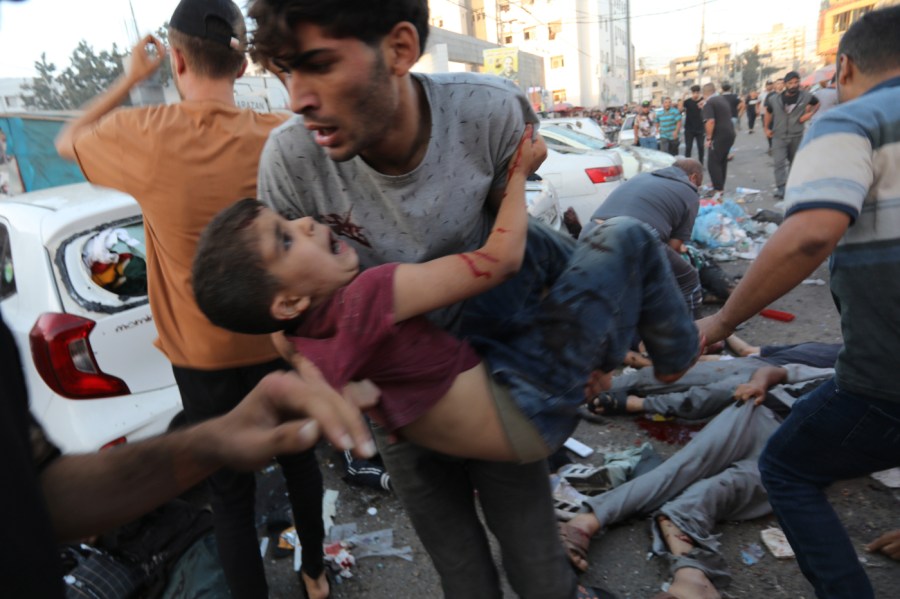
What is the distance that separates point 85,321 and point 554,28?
60051mm

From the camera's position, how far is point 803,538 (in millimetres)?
1879

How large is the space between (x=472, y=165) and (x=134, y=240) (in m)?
2.18

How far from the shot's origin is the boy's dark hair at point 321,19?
123cm

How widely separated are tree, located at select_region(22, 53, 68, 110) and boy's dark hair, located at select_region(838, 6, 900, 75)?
2127cm

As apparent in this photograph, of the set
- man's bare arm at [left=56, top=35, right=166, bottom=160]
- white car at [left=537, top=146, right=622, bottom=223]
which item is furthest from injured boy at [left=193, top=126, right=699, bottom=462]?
white car at [left=537, top=146, right=622, bottom=223]

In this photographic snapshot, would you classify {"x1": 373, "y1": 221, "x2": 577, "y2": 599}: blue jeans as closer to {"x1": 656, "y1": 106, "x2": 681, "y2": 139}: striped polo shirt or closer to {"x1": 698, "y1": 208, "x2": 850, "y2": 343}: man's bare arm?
{"x1": 698, "y1": 208, "x2": 850, "y2": 343}: man's bare arm

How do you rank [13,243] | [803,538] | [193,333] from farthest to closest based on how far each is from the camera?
Result: [13,243], [193,333], [803,538]

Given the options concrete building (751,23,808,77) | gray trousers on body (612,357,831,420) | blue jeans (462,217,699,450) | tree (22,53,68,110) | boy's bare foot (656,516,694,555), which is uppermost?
concrete building (751,23,808,77)

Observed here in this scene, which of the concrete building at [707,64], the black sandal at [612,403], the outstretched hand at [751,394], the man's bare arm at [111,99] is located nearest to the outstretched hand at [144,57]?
the man's bare arm at [111,99]

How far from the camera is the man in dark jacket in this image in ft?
15.1

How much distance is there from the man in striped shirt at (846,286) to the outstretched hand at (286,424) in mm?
1290

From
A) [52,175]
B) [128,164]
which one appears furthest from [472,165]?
[52,175]

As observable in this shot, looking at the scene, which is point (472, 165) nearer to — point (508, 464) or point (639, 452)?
point (508, 464)

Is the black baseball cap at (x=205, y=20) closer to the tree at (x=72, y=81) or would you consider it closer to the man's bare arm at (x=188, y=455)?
the man's bare arm at (x=188, y=455)
